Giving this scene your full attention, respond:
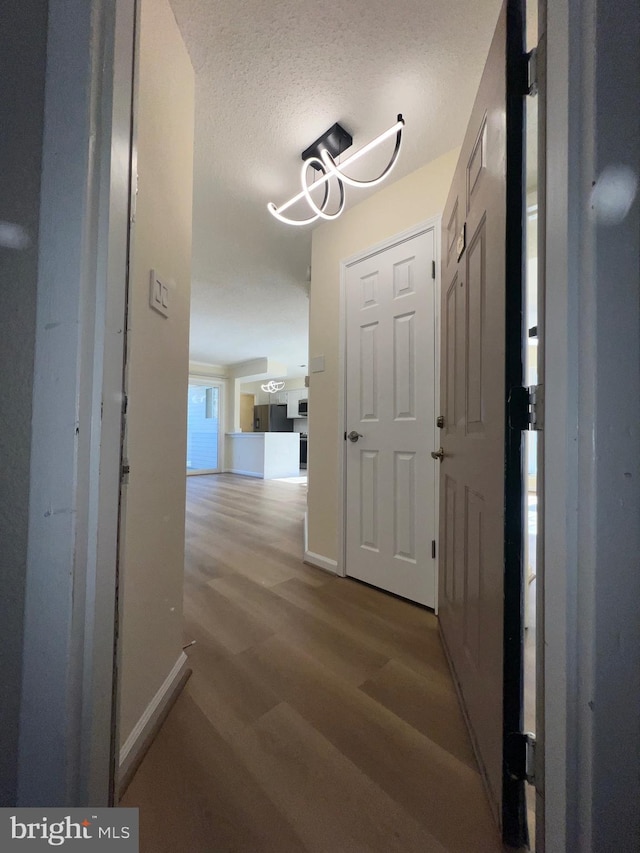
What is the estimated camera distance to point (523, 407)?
66 cm

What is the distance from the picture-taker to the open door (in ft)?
2.26

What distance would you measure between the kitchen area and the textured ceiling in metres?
4.61

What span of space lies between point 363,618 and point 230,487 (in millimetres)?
4065

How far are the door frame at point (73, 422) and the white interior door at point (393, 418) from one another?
1498 mm

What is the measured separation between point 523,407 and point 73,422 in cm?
84

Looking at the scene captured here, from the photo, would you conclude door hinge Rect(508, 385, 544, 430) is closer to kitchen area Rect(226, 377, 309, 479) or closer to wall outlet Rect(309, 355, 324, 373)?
wall outlet Rect(309, 355, 324, 373)

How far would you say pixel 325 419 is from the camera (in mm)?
2205

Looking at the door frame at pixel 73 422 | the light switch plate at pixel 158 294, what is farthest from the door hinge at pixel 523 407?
the light switch plate at pixel 158 294

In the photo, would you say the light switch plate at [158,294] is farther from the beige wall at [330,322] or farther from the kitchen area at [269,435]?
the kitchen area at [269,435]

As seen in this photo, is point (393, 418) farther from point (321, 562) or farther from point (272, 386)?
point (272, 386)

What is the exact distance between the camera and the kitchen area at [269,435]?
6.35m

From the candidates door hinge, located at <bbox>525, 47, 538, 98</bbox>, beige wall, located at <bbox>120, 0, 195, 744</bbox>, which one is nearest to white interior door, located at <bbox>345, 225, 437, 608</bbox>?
door hinge, located at <bbox>525, 47, 538, 98</bbox>

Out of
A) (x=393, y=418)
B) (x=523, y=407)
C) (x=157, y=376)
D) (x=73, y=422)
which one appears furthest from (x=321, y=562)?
(x=73, y=422)

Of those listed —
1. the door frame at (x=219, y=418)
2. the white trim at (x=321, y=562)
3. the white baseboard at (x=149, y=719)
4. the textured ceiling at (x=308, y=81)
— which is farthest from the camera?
the door frame at (x=219, y=418)
